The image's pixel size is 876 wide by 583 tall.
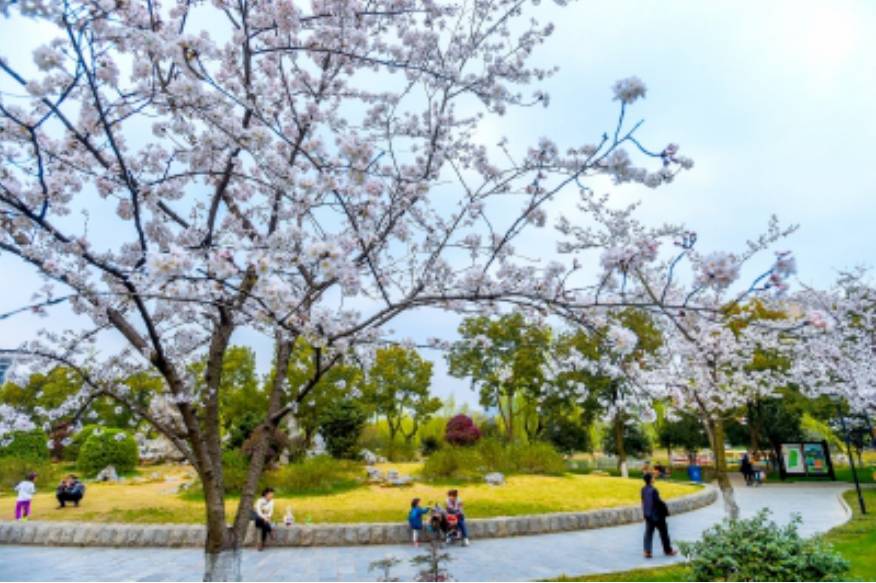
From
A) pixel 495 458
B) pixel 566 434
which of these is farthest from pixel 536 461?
pixel 566 434

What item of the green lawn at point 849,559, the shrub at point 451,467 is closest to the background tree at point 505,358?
the shrub at point 451,467

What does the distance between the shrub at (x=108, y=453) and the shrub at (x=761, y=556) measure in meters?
17.2

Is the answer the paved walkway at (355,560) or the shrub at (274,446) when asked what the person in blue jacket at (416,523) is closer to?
the paved walkway at (355,560)

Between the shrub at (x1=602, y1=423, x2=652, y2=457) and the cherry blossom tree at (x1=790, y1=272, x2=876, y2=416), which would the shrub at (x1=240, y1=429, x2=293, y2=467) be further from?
the shrub at (x1=602, y1=423, x2=652, y2=457)

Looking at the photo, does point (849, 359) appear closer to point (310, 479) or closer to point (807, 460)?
point (807, 460)

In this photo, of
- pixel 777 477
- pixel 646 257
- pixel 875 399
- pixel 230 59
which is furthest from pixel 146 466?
pixel 777 477

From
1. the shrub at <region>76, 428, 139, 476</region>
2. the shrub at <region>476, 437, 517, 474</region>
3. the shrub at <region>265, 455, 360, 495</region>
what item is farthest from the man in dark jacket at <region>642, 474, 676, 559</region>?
the shrub at <region>76, 428, 139, 476</region>

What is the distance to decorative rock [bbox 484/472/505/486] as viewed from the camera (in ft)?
42.5

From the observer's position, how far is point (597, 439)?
36812mm

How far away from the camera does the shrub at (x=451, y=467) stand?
13.6 meters

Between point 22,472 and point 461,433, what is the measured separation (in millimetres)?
14669

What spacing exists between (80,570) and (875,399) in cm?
1819

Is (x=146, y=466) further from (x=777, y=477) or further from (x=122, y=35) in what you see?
(x=777, y=477)

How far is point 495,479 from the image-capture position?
42.7 feet
